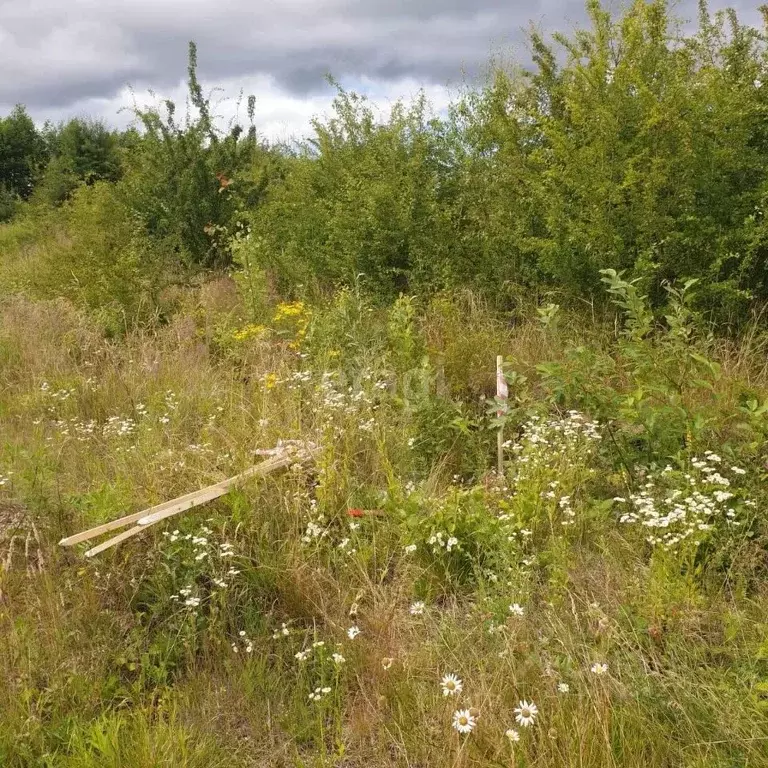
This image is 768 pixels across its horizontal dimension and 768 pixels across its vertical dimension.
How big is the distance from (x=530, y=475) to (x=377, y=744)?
142cm

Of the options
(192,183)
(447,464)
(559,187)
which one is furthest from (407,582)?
(192,183)

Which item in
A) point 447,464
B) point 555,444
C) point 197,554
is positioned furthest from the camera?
point 447,464

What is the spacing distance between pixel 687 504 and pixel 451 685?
50.9 inches

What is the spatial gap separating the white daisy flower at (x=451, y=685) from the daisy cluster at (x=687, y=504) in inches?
36.4

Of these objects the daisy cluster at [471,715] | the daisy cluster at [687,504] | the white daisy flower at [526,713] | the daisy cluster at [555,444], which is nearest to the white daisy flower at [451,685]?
the daisy cluster at [471,715]

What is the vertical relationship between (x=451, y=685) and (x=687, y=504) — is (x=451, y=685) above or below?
below

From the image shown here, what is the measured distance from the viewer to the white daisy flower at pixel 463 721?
1.93m

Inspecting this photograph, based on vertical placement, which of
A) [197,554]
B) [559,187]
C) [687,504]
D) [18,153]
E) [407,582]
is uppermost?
[18,153]

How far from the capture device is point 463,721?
1.98 meters

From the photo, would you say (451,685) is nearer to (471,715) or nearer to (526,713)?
(471,715)

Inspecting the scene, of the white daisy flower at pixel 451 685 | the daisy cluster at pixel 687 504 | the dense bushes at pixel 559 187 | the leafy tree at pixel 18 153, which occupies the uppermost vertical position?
the leafy tree at pixel 18 153

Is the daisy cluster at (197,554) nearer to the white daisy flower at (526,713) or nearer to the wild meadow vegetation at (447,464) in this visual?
the wild meadow vegetation at (447,464)

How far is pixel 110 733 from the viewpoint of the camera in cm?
212

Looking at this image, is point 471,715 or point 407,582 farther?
point 407,582
